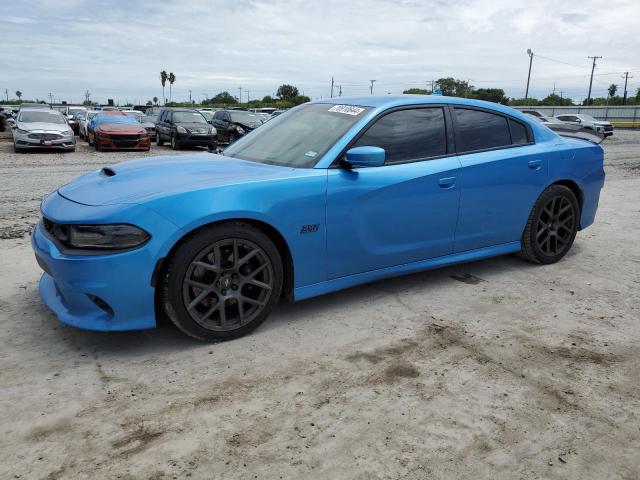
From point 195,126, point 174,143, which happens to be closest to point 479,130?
point 195,126

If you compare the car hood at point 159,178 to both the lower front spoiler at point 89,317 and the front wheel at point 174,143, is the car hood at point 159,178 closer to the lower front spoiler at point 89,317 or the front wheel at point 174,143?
the lower front spoiler at point 89,317

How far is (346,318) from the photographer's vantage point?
3730 mm

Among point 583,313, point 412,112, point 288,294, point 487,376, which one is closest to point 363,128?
point 412,112

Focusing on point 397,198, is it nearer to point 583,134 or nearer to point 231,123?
point 583,134

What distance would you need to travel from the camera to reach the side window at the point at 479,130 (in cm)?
429

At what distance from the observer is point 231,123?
66.7 ft

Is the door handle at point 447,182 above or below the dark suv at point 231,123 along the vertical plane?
below

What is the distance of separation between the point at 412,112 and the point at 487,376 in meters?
2.09

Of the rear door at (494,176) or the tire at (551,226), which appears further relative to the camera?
the tire at (551,226)

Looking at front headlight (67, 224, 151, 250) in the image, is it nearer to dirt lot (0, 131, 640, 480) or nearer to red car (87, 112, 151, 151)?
dirt lot (0, 131, 640, 480)

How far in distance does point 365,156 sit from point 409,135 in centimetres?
73

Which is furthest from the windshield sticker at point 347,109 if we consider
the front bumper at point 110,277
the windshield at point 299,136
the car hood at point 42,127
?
the car hood at point 42,127

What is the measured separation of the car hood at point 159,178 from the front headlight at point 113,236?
0.61 feet

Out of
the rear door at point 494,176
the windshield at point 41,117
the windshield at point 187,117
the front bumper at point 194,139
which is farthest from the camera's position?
the windshield at point 187,117
